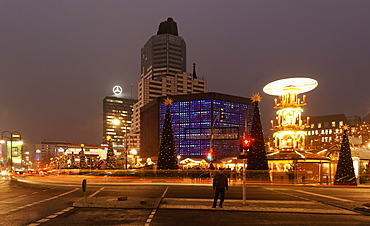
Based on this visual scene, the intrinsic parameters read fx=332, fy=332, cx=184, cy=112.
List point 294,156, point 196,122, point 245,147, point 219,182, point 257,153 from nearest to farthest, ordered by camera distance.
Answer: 1. point 219,182
2. point 245,147
3. point 257,153
4. point 294,156
5. point 196,122

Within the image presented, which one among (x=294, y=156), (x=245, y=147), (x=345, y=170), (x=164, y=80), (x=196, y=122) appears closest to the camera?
(x=245, y=147)

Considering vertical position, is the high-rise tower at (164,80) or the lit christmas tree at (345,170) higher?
the high-rise tower at (164,80)

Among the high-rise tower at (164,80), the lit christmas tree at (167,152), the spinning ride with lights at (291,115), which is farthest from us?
the high-rise tower at (164,80)

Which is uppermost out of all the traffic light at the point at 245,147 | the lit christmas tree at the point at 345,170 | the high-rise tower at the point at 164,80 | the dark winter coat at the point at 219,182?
the high-rise tower at the point at 164,80

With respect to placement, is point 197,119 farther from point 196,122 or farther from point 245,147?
point 245,147

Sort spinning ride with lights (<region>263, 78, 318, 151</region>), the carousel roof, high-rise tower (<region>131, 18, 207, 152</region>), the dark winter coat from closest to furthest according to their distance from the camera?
the dark winter coat → the carousel roof → spinning ride with lights (<region>263, 78, 318, 151</region>) → high-rise tower (<region>131, 18, 207, 152</region>)

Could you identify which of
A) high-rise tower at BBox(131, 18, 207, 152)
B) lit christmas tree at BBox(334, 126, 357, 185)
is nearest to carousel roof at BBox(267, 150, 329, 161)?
lit christmas tree at BBox(334, 126, 357, 185)

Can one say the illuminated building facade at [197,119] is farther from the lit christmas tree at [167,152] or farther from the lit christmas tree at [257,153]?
the lit christmas tree at [257,153]

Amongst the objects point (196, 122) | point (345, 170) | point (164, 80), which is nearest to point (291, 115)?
point (345, 170)

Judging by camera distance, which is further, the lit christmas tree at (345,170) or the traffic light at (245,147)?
the lit christmas tree at (345,170)

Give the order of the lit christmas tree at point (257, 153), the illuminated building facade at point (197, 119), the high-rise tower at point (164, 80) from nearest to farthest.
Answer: the lit christmas tree at point (257, 153) < the illuminated building facade at point (197, 119) < the high-rise tower at point (164, 80)

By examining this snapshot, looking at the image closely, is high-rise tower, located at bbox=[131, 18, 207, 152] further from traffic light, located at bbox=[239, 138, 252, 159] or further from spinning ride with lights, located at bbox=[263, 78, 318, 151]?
traffic light, located at bbox=[239, 138, 252, 159]

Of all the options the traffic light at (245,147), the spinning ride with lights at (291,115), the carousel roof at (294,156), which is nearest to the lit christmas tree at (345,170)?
the carousel roof at (294,156)

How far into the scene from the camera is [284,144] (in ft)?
168
